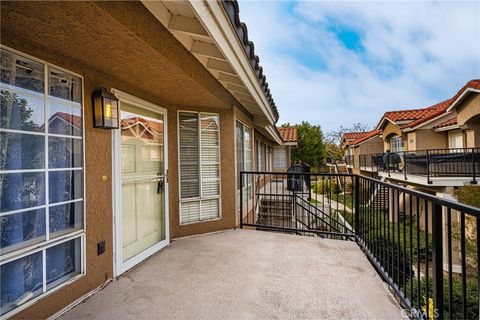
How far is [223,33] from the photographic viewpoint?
195cm

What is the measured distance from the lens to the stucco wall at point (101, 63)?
4.81ft

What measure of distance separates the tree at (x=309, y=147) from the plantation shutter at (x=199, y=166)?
2327 cm

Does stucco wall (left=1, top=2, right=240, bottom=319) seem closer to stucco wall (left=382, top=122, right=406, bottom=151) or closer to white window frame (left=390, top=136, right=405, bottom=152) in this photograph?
stucco wall (left=382, top=122, right=406, bottom=151)

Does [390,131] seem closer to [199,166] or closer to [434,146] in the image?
[434,146]

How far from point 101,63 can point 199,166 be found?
7.31 ft

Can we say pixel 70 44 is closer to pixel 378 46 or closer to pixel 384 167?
pixel 384 167

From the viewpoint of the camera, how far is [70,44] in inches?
72.0

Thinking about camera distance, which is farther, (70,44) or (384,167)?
(384,167)

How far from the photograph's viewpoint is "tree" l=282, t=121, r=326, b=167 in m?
26.5

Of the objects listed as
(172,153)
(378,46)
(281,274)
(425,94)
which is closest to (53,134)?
(172,153)

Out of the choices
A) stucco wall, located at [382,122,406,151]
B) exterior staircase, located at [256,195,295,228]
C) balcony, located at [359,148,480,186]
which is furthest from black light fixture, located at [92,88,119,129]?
stucco wall, located at [382,122,406,151]

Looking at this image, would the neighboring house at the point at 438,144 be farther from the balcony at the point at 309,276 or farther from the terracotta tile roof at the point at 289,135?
the balcony at the point at 309,276

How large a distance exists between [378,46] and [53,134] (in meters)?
18.2

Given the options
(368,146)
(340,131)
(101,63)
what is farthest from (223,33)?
(340,131)
